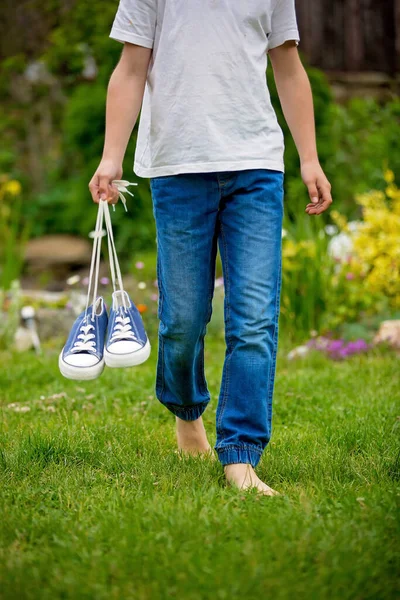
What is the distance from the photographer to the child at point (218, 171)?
240 centimetres

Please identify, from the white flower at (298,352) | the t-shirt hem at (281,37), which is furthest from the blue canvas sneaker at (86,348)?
the white flower at (298,352)

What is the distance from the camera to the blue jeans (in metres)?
2.42

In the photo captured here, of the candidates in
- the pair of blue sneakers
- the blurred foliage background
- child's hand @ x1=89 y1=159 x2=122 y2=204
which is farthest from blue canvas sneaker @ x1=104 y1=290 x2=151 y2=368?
the blurred foliage background

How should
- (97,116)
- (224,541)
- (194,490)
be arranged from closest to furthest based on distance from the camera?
(224,541)
(194,490)
(97,116)

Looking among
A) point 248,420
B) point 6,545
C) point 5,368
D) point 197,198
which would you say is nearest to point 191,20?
point 197,198

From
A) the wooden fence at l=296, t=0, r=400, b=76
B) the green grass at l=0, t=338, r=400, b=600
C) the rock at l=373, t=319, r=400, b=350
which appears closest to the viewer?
the green grass at l=0, t=338, r=400, b=600

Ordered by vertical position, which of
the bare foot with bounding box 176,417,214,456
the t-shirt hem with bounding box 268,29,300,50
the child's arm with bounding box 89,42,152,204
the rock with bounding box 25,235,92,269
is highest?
the t-shirt hem with bounding box 268,29,300,50

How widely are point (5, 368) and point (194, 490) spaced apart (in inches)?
93.6

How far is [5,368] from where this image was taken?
175 inches

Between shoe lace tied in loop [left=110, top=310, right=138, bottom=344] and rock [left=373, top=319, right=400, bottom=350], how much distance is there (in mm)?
2483

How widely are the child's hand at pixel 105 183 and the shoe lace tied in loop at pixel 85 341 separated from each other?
379mm

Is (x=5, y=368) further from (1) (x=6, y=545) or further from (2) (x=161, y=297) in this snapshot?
(1) (x=6, y=545)

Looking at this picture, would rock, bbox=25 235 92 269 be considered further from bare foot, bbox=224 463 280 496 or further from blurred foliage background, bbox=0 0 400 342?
bare foot, bbox=224 463 280 496

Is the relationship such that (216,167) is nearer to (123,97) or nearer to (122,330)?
(123,97)
